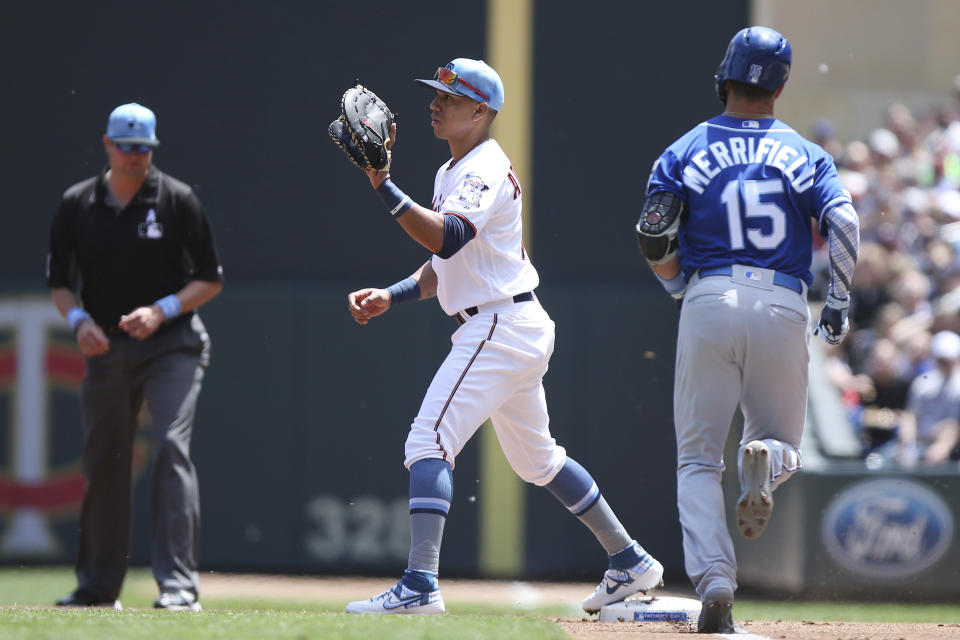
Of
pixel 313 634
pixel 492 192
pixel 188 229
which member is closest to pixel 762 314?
pixel 492 192

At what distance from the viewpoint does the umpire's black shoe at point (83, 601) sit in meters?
5.64

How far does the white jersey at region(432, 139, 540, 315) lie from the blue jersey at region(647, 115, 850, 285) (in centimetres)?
55

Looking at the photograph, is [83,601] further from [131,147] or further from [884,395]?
[884,395]

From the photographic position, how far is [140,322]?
548 centimetres

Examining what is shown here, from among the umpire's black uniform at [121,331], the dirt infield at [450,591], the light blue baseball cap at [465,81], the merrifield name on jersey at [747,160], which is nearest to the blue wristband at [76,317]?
the umpire's black uniform at [121,331]

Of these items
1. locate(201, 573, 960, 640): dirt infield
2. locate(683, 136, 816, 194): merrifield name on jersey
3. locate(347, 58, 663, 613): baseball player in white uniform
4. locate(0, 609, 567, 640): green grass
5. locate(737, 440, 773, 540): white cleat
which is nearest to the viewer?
locate(0, 609, 567, 640): green grass

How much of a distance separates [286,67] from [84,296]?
2.59 m

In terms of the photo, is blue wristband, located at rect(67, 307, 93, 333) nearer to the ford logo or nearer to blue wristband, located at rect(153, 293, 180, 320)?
blue wristband, located at rect(153, 293, 180, 320)

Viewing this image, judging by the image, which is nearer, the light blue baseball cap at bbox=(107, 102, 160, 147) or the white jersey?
the white jersey

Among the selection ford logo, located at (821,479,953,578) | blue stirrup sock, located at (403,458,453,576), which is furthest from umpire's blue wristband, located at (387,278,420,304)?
ford logo, located at (821,479,953,578)

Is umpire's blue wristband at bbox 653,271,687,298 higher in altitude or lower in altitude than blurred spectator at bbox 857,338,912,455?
higher

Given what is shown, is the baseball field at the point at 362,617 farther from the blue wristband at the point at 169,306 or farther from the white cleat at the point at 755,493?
the blue wristband at the point at 169,306

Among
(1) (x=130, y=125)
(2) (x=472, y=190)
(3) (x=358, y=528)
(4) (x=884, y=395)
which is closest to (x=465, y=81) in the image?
(2) (x=472, y=190)

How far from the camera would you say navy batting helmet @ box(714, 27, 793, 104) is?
446 cm
